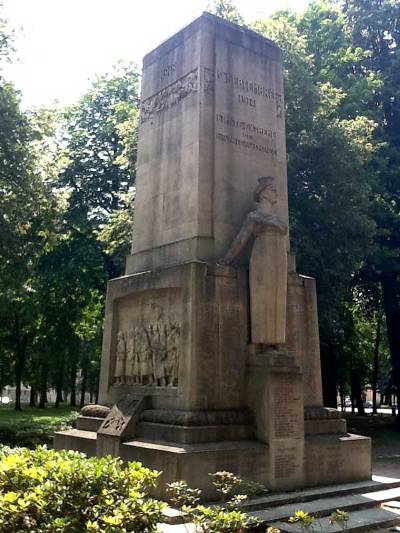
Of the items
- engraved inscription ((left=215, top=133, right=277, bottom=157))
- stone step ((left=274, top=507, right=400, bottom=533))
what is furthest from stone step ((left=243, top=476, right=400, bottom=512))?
engraved inscription ((left=215, top=133, right=277, bottom=157))

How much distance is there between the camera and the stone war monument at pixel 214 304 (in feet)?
29.9

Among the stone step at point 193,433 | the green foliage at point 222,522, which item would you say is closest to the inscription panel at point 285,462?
the stone step at point 193,433

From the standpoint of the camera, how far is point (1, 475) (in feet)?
18.0

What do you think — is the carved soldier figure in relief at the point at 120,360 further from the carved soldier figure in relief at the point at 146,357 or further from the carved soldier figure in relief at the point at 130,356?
the carved soldier figure in relief at the point at 146,357

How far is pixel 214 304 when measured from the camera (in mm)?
9672

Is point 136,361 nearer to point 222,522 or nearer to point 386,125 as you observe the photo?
point 222,522

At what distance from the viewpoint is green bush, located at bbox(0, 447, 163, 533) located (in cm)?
474

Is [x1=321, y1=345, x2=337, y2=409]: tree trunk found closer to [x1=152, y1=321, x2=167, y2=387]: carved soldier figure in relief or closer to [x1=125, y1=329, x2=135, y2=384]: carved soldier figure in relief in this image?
[x1=125, y1=329, x2=135, y2=384]: carved soldier figure in relief

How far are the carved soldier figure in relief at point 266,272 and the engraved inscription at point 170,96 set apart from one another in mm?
2892

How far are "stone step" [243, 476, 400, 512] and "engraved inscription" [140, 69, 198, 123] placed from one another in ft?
24.1

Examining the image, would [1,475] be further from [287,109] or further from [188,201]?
[287,109]

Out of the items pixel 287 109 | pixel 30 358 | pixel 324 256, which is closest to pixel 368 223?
pixel 324 256

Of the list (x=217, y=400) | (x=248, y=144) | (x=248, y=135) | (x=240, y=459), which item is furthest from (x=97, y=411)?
(x=248, y=135)

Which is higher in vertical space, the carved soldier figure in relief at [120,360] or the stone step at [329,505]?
the carved soldier figure in relief at [120,360]
